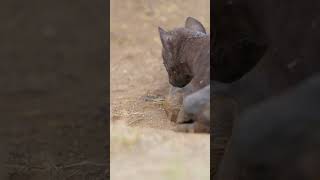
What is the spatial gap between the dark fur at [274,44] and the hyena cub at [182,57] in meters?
1.07

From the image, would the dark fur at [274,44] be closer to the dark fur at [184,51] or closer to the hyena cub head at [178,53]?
the dark fur at [184,51]

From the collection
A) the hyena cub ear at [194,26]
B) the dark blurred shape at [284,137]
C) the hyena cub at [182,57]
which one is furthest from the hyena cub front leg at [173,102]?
the dark blurred shape at [284,137]

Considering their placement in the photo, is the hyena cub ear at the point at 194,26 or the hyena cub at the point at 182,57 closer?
the hyena cub at the point at 182,57

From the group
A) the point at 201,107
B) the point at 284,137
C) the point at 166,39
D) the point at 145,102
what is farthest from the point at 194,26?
the point at 284,137

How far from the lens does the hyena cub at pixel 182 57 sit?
2.16 meters

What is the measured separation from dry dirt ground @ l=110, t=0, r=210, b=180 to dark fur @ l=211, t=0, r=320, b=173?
1.00 feet

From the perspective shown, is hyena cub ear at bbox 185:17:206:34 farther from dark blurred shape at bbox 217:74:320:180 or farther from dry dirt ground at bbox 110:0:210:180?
dark blurred shape at bbox 217:74:320:180

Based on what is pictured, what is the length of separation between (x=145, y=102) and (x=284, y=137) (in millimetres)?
1766
